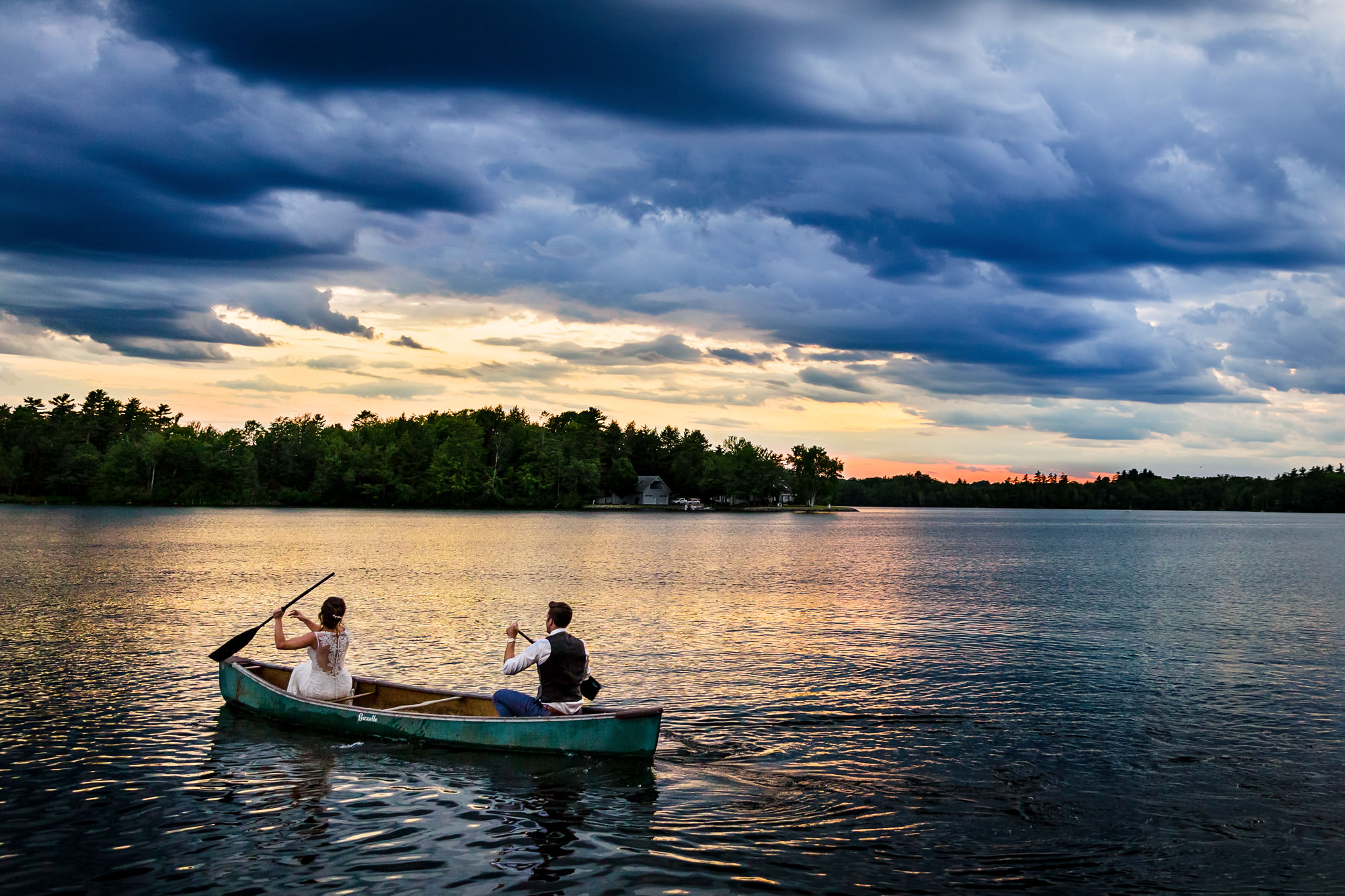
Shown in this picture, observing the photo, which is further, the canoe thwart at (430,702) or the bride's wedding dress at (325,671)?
the canoe thwart at (430,702)

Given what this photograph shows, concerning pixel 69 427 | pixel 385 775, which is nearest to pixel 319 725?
pixel 385 775

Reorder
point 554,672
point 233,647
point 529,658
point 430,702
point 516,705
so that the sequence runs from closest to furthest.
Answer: point 529,658 < point 554,672 < point 516,705 < point 430,702 < point 233,647

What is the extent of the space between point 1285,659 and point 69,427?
645 feet

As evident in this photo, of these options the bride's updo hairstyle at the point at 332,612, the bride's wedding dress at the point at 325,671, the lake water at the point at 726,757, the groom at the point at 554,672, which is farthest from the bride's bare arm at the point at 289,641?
the groom at the point at 554,672

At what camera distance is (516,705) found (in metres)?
14.9

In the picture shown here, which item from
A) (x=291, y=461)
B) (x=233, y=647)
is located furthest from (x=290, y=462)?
(x=233, y=647)

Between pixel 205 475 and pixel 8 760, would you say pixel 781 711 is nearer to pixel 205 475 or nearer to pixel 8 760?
pixel 8 760

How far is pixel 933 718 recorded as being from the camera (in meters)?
18.3

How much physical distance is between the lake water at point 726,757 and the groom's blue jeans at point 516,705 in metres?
0.72

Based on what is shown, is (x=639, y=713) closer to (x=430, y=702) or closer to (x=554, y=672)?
(x=554, y=672)

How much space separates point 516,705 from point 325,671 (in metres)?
3.74

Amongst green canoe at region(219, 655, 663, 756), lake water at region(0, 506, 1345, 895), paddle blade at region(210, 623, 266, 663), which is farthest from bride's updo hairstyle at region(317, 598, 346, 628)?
paddle blade at region(210, 623, 266, 663)

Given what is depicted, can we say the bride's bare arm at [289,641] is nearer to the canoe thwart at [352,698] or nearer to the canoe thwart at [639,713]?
the canoe thwart at [352,698]

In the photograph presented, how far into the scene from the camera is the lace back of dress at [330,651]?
15727mm
